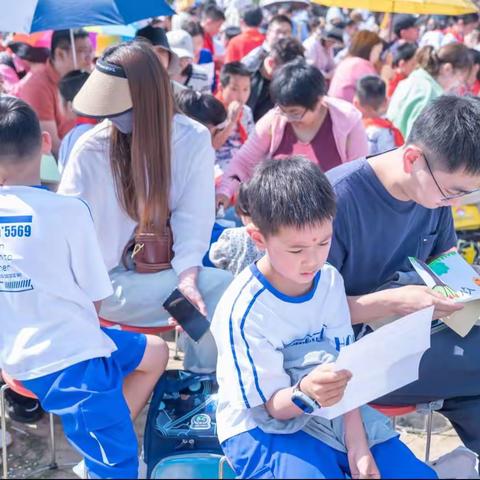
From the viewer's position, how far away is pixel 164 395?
2414mm

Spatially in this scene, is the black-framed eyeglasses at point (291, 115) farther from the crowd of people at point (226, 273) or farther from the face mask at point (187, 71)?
the face mask at point (187, 71)

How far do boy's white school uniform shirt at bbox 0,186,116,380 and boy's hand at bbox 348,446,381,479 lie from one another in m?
0.85

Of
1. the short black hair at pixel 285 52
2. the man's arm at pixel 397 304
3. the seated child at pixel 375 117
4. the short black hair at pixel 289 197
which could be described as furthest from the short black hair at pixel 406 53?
the short black hair at pixel 289 197

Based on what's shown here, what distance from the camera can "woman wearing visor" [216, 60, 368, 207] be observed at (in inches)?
144

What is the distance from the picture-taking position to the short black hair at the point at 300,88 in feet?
11.8

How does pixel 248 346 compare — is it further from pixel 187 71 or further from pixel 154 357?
pixel 187 71

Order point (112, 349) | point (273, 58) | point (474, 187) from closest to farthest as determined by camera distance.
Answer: point (474, 187) → point (112, 349) → point (273, 58)

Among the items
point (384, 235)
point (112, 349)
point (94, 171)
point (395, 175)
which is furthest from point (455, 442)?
point (94, 171)

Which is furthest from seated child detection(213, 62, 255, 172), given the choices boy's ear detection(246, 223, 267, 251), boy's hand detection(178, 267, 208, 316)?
boy's ear detection(246, 223, 267, 251)

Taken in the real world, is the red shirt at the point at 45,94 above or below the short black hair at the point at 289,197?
below

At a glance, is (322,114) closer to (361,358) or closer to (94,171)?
(94,171)

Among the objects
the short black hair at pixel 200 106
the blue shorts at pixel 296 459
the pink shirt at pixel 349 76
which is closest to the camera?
the blue shorts at pixel 296 459

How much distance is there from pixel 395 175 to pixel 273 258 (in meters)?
0.59

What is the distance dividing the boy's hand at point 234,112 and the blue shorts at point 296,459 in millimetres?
2840
